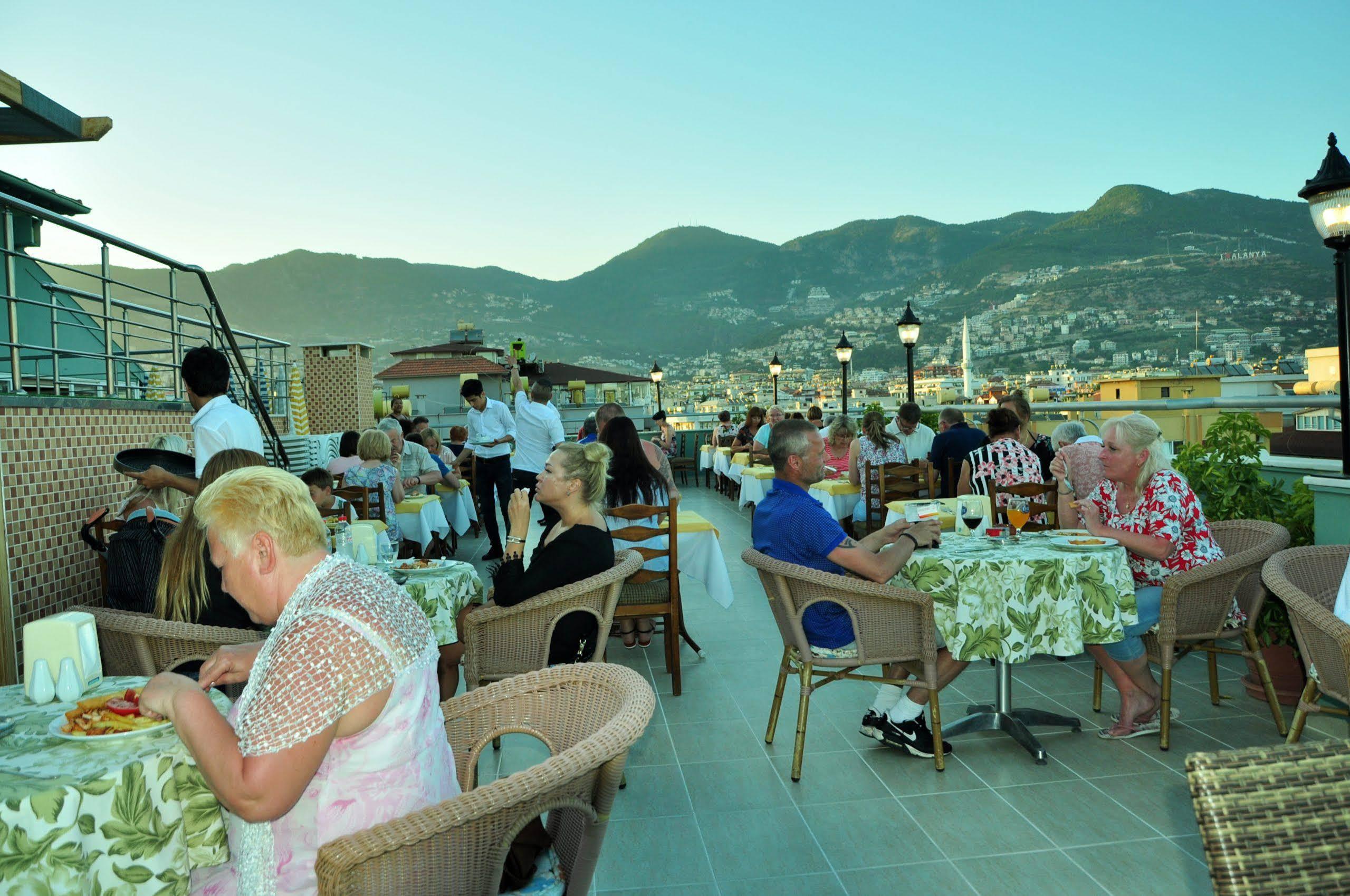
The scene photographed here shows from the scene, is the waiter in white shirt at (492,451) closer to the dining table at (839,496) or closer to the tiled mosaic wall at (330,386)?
the dining table at (839,496)

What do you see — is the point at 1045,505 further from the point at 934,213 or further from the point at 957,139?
the point at 934,213

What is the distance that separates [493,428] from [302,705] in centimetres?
703

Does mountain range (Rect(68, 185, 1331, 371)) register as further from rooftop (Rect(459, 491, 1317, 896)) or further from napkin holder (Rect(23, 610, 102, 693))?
napkin holder (Rect(23, 610, 102, 693))

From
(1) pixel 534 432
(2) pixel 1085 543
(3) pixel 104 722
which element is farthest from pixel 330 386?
(3) pixel 104 722

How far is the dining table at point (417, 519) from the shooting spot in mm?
7395

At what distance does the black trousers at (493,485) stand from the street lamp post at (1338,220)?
21.1ft

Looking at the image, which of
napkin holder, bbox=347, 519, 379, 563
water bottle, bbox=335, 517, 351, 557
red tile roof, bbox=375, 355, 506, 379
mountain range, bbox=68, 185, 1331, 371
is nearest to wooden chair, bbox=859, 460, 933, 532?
napkin holder, bbox=347, 519, 379, 563

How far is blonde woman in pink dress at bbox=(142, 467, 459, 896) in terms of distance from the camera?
4.29 feet

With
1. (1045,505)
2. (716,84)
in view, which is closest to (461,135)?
(716,84)

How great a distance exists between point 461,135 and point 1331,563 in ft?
111

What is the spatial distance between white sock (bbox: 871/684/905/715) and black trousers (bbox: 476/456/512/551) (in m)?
5.31

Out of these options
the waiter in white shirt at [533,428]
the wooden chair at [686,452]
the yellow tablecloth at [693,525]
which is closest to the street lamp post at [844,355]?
the wooden chair at [686,452]

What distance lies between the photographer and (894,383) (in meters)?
41.2

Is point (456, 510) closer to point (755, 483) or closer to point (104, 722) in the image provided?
point (755, 483)
